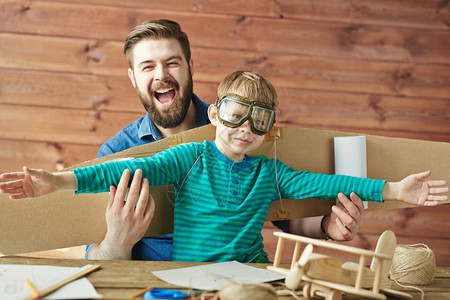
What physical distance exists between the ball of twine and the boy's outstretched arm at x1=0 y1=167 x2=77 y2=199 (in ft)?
2.97

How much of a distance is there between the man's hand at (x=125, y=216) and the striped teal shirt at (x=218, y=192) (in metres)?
0.04

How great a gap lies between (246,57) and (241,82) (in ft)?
4.16

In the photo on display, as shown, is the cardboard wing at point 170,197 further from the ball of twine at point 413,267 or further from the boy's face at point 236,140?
the ball of twine at point 413,267

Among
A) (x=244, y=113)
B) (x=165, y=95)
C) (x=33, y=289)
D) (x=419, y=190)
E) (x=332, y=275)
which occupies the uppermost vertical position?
(x=165, y=95)

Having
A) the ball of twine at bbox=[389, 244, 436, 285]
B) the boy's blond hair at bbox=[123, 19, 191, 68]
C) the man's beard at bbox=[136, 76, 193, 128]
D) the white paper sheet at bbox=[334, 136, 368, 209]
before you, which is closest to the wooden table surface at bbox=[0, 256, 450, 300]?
the ball of twine at bbox=[389, 244, 436, 285]

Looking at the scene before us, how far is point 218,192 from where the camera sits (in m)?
1.34

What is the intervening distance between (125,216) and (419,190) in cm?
87

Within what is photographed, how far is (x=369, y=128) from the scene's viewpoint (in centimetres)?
266

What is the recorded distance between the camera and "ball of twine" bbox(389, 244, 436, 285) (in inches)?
46.8

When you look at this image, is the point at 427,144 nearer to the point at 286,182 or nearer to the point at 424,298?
the point at 286,182

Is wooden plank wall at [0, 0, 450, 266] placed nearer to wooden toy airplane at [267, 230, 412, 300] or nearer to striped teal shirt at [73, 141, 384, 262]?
striped teal shirt at [73, 141, 384, 262]

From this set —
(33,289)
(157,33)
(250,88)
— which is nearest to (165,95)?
(157,33)

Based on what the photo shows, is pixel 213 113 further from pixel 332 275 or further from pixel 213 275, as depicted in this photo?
pixel 332 275

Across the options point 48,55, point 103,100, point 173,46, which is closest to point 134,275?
point 173,46
